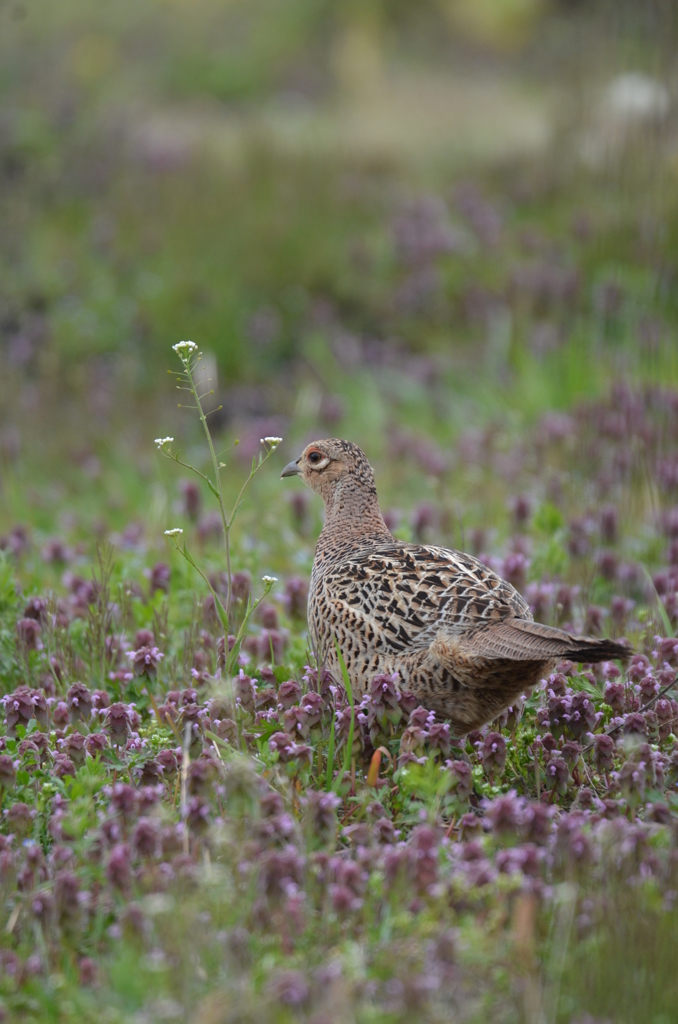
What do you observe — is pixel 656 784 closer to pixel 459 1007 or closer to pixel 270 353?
pixel 459 1007

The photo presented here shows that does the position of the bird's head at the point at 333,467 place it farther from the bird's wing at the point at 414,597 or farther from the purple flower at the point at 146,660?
the purple flower at the point at 146,660

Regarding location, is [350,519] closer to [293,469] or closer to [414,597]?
[293,469]

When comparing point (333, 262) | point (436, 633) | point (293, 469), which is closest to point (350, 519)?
point (293, 469)

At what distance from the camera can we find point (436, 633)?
3.23 meters

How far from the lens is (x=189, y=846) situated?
271 centimetres

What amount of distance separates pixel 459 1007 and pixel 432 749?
969mm

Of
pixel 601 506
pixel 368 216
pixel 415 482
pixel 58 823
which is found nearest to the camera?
pixel 58 823

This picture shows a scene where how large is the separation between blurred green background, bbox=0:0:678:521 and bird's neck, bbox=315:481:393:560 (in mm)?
2164

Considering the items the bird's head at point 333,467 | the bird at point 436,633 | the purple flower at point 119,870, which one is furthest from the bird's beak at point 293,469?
the purple flower at point 119,870

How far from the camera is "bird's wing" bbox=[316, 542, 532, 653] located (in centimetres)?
323

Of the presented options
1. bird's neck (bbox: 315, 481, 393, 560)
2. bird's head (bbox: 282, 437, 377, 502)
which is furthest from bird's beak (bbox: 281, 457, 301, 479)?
bird's neck (bbox: 315, 481, 393, 560)

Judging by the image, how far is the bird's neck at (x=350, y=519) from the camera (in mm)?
4059

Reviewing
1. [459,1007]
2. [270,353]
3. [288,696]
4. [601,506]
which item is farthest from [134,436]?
[459,1007]

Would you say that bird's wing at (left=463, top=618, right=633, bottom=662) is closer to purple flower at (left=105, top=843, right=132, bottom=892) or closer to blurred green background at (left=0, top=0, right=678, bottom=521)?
purple flower at (left=105, top=843, right=132, bottom=892)
